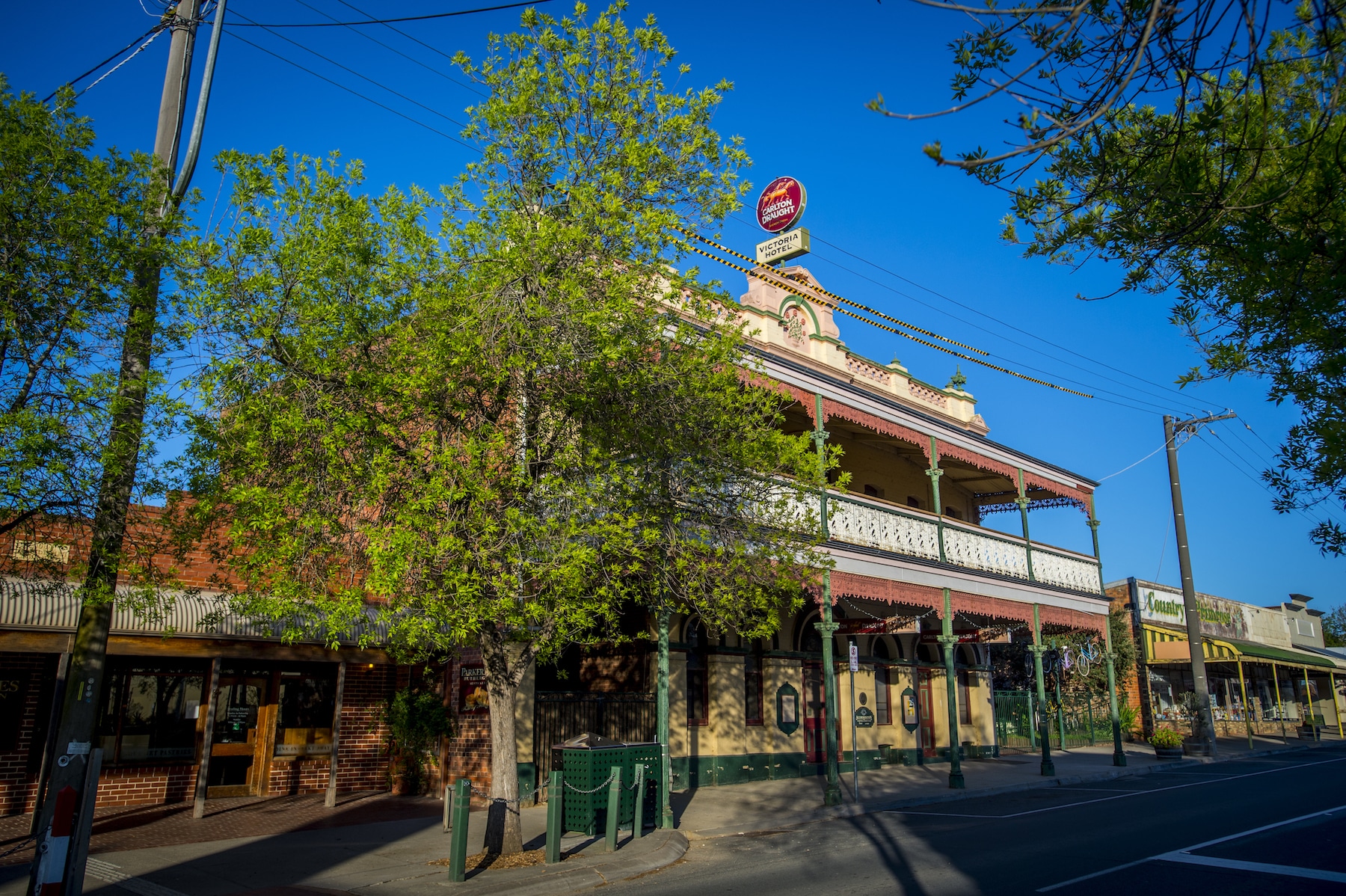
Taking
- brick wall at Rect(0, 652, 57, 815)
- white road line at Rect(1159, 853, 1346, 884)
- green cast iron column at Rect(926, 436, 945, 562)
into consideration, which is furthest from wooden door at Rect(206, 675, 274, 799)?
white road line at Rect(1159, 853, 1346, 884)

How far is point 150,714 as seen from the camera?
13.6m

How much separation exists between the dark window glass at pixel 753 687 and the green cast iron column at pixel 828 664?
2586mm

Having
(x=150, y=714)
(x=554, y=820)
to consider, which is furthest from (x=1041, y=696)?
(x=150, y=714)

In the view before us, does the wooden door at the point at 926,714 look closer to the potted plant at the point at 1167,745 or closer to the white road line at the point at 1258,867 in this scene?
the potted plant at the point at 1167,745

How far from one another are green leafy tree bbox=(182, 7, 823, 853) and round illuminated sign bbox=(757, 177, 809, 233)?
10033 mm

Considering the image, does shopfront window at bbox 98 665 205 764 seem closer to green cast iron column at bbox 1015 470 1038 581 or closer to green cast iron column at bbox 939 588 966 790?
green cast iron column at bbox 939 588 966 790

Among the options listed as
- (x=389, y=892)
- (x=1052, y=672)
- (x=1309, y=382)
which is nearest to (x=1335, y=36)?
(x=1309, y=382)

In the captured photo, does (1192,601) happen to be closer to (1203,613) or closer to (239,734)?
(1203,613)

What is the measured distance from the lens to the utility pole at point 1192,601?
1017 inches

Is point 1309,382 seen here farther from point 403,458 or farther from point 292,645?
point 292,645

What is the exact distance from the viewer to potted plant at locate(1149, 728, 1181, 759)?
2461cm

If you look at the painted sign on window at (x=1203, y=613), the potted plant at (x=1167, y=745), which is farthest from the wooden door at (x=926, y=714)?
the painted sign on window at (x=1203, y=613)

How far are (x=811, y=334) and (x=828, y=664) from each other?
7.51 metres

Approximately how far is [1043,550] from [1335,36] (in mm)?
18137
